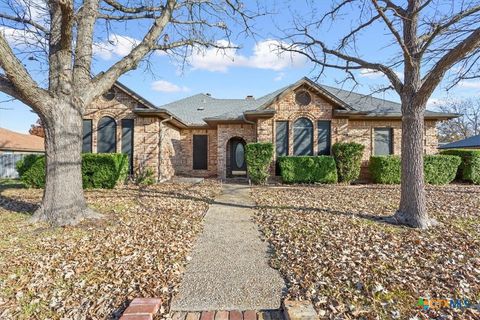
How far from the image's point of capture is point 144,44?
6387 millimetres

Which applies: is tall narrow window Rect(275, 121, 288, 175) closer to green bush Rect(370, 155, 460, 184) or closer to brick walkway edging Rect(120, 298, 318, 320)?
green bush Rect(370, 155, 460, 184)

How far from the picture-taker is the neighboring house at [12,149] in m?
20.4

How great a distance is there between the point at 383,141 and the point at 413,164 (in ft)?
29.0

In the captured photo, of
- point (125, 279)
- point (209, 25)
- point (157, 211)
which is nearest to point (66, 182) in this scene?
point (157, 211)

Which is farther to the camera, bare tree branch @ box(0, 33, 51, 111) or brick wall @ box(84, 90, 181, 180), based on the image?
brick wall @ box(84, 90, 181, 180)

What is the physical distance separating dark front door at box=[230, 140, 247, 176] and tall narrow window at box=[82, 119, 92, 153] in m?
8.07

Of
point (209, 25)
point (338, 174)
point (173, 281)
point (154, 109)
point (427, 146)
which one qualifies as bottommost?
point (173, 281)

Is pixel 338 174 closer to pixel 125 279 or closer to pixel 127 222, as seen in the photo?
pixel 127 222

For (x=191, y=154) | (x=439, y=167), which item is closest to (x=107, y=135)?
(x=191, y=154)

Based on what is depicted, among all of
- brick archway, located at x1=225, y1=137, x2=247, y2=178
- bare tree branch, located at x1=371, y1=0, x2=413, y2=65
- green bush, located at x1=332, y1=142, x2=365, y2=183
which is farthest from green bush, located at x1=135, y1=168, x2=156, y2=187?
bare tree branch, located at x1=371, y1=0, x2=413, y2=65

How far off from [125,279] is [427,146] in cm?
1588

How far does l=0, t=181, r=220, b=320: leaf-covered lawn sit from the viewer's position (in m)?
2.81

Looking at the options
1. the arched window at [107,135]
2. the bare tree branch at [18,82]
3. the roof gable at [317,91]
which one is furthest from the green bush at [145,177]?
the bare tree branch at [18,82]

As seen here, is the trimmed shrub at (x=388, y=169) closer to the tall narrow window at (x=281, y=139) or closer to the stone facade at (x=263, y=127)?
the stone facade at (x=263, y=127)
